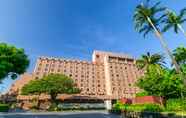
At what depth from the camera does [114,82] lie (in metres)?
112

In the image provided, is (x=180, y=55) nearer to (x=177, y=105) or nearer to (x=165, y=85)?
(x=165, y=85)

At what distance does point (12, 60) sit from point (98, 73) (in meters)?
91.2

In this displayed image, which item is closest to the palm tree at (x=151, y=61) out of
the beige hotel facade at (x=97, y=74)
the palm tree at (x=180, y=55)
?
the palm tree at (x=180, y=55)

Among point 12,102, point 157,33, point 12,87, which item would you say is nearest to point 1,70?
point 157,33

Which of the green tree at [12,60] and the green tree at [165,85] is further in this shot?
the green tree at [165,85]

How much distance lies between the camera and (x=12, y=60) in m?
29.4

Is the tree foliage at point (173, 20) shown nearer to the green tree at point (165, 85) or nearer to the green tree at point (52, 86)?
the green tree at point (165, 85)

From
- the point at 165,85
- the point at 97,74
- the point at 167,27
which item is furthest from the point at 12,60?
the point at 97,74

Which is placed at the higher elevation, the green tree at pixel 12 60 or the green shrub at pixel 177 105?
the green tree at pixel 12 60

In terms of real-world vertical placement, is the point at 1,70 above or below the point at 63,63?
below

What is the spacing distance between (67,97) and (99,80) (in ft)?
98.7

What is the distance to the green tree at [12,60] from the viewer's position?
27.5 metres

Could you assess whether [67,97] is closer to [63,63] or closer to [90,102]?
[90,102]

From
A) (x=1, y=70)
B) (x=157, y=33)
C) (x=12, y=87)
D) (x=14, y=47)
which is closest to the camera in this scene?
(x=1, y=70)
